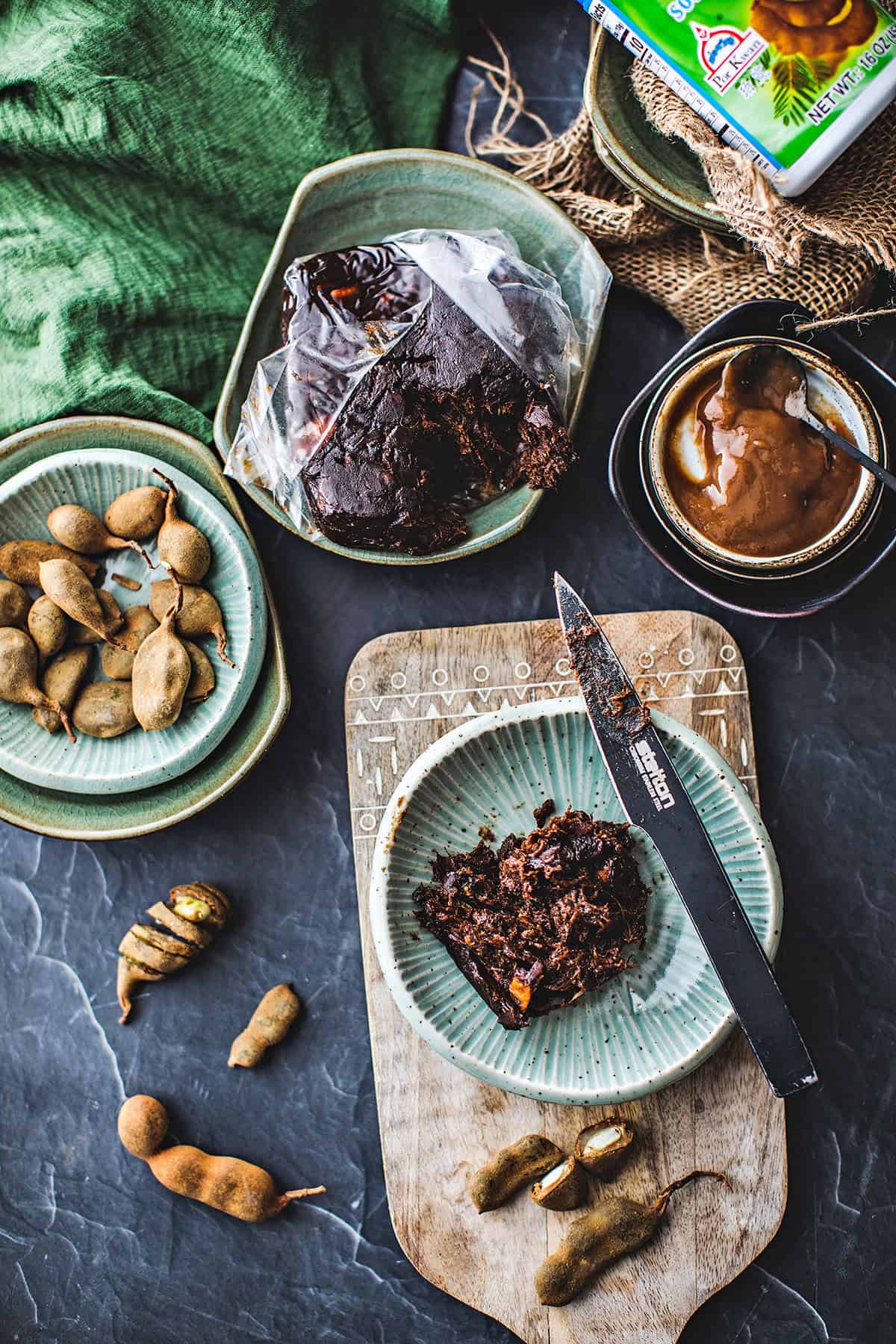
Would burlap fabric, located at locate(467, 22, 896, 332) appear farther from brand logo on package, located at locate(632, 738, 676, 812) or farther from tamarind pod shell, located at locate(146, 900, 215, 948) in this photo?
tamarind pod shell, located at locate(146, 900, 215, 948)

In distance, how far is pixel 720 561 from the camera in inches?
53.3

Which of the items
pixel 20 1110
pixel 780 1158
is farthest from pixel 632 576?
pixel 20 1110

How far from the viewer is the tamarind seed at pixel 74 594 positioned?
1.40 metres

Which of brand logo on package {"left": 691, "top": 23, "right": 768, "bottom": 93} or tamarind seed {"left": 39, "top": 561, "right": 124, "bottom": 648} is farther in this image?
tamarind seed {"left": 39, "top": 561, "right": 124, "bottom": 648}

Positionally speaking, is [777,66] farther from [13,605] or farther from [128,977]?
[128,977]

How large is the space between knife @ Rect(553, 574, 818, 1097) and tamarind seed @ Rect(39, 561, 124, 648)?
26.6 inches

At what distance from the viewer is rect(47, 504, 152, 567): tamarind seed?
56.0 inches

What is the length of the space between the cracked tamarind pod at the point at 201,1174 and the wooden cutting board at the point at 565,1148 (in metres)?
0.20

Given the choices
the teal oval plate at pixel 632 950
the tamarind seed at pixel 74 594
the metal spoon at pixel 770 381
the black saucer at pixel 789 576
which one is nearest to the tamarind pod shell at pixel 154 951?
the teal oval plate at pixel 632 950

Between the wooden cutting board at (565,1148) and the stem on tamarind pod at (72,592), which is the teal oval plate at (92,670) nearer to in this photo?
the stem on tamarind pod at (72,592)

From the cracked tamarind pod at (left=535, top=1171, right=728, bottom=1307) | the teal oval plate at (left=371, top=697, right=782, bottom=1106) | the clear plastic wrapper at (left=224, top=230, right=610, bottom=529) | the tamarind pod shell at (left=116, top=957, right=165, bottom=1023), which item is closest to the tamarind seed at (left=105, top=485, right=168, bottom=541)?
the clear plastic wrapper at (left=224, top=230, right=610, bottom=529)

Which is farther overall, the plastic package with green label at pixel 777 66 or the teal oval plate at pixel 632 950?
the teal oval plate at pixel 632 950

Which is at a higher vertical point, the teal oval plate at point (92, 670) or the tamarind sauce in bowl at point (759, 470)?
the tamarind sauce in bowl at point (759, 470)

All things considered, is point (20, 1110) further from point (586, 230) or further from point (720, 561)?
point (586, 230)
